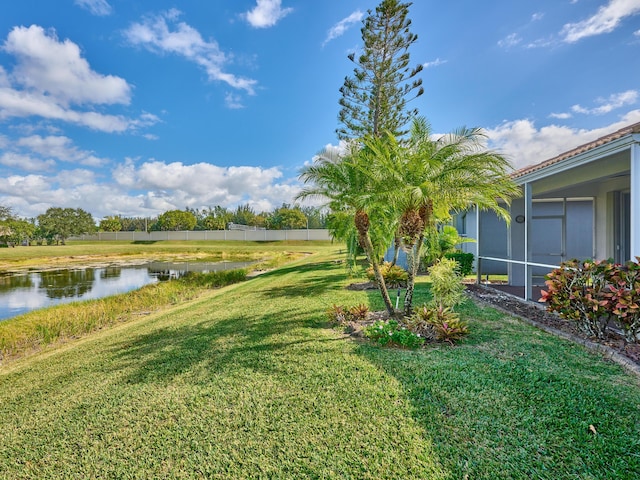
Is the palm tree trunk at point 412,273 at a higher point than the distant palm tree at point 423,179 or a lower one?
lower

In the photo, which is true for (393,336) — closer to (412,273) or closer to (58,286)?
(412,273)

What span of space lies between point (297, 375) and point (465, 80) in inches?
473

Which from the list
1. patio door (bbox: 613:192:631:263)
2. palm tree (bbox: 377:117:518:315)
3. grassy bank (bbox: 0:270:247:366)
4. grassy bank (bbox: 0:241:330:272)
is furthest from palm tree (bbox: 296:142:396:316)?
grassy bank (bbox: 0:241:330:272)

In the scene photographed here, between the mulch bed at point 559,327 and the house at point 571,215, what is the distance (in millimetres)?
468

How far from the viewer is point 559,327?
5.00 meters

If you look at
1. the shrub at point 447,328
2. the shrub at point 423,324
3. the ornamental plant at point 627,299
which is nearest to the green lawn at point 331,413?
the shrub at point 447,328

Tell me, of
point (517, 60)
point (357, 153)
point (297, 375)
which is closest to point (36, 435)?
point (297, 375)

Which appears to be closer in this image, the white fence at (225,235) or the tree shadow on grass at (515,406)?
the tree shadow on grass at (515,406)

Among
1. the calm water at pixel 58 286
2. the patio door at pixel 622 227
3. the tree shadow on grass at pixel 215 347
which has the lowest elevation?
the calm water at pixel 58 286

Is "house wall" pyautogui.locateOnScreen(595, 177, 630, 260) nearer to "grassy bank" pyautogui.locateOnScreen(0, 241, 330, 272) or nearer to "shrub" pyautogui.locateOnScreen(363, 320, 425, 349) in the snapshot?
"shrub" pyautogui.locateOnScreen(363, 320, 425, 349)

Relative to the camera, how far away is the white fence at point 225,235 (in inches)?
1975

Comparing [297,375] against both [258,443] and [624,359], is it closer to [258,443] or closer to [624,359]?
[258,443]

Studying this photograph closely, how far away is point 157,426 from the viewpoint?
120 inches

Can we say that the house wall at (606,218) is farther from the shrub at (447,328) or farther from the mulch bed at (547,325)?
the shrub at (447,328)
